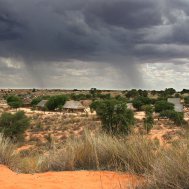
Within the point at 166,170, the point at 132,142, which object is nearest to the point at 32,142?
Answer: the point at 132,142

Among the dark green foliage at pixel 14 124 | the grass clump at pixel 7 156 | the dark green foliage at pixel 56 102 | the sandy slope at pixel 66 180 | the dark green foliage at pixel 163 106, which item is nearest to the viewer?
the sandy slope at pixel 66 180

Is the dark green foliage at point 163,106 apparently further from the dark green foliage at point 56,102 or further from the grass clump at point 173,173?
the grass clump at point 173,173

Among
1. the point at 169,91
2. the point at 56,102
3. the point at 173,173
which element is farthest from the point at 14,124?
the point at 169,91

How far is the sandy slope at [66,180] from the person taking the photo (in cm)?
688

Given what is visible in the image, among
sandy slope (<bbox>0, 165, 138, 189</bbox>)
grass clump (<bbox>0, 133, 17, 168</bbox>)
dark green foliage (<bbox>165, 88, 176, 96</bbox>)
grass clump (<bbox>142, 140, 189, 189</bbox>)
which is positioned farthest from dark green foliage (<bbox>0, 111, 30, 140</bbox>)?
dark green foliage (<bbox>165, 88, 176, 96</bbox>)

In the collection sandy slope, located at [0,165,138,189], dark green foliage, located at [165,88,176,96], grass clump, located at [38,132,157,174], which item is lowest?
sandy slope, located at [0,165,138,189]

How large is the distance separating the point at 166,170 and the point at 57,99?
6749cm

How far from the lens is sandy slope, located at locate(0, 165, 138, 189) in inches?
271

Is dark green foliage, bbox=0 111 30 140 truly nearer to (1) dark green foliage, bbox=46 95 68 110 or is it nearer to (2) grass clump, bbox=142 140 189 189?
(2) grass clump, bbox=142 140 189 189

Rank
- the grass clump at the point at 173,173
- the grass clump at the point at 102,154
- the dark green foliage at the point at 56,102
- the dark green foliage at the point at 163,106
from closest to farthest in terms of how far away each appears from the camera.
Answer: the grass clump at the point at 173,173 < the grass clump at the point at 102,154 < the dark green foliage at the point at 163,106 < the dark green foliage at the point at 56,102

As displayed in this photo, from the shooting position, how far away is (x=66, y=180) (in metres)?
7.42

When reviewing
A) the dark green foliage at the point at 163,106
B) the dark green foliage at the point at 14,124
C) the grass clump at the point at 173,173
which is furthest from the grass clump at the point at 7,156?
the dark green foliage at the point at 163,106

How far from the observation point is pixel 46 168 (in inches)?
351

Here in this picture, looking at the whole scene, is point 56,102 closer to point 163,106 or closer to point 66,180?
point 163,106
